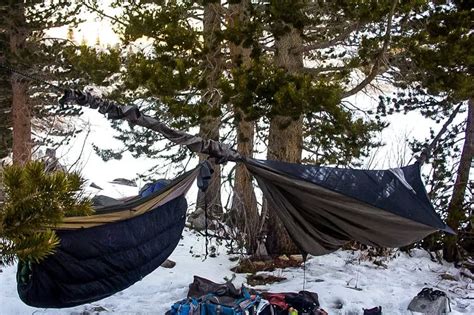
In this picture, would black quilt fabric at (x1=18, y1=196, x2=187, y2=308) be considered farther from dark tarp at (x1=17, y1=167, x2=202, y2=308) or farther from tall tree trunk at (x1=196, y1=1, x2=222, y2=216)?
tall tree trunk at (x1=196, y1=1, x2=222, y2=216)

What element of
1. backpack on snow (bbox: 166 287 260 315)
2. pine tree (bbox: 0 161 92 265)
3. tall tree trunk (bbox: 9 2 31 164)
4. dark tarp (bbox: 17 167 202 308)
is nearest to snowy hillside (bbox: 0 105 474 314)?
backpack on snow (bbox: 166 287 260 315)

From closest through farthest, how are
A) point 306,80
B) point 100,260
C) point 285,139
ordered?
point 100,260
point 306,80
point 285,139

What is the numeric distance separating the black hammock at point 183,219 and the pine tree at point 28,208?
0.99 m

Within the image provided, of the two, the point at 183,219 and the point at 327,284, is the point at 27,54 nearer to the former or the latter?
the point at 183,219

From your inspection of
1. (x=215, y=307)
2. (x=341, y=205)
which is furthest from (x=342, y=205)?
(x=215, y=307)

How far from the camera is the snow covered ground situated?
3.37 metres

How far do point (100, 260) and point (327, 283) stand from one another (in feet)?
6.26

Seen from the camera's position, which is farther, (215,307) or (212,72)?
(212,72)

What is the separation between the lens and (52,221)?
4.36 feet

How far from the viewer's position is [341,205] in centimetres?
312

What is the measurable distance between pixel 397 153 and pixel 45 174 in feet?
17.1

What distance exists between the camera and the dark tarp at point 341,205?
304cm

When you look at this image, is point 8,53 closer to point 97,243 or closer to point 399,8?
point 97,243

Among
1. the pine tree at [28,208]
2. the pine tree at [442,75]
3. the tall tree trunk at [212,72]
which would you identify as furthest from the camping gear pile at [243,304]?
the pine tree at [28,208]
